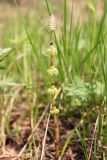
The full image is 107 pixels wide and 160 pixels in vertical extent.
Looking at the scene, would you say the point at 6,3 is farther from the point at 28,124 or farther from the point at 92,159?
the point at 92,159

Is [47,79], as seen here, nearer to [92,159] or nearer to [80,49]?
[92,159]

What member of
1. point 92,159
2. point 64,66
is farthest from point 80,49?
point 92,159

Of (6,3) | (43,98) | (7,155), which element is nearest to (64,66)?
(43,98)

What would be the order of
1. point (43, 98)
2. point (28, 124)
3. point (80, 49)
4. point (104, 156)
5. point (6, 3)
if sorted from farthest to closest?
point (6, 3) → point (80, 49) → point (43, 98) → point (28, 124) → point (104, 156)

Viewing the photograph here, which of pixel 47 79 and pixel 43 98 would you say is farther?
pixel 43 98

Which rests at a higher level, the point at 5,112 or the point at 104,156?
the point at 5,112

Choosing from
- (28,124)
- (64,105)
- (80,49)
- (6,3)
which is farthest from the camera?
(6,3)


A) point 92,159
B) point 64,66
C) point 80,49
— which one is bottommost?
point 92,159

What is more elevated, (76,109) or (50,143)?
(76,109)

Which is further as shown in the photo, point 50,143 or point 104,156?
A: point 50,143
